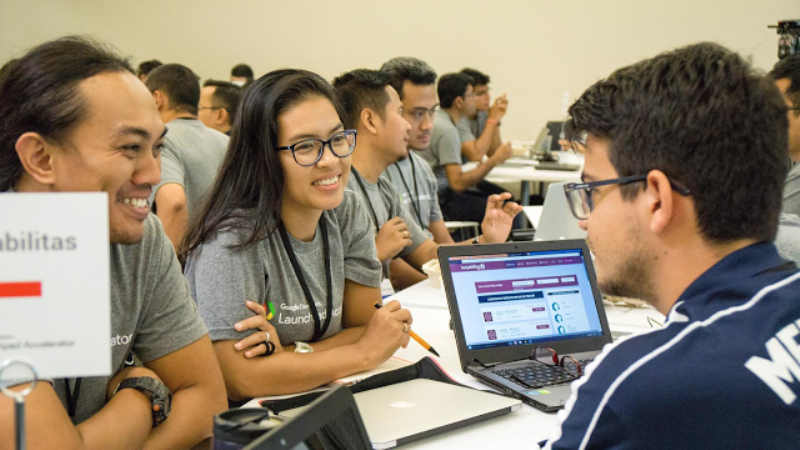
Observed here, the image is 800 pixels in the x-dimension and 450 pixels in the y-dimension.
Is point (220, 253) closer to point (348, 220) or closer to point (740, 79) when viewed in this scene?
point (348, 220)

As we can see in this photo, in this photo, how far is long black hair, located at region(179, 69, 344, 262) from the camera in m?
1.82

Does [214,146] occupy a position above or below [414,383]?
above

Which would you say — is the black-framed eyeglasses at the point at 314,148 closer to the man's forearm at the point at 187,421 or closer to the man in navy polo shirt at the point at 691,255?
the man's forearm at the point at 187,421

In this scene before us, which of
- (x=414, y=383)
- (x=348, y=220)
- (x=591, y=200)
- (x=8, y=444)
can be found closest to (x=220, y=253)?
(x=348, y=220)

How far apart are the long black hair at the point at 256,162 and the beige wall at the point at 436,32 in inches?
250

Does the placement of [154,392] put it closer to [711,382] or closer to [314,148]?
[314,148]

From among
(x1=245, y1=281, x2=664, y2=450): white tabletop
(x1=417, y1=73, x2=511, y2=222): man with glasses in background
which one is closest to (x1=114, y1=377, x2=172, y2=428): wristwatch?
(x1=245, y1=281, x2=664, y2=450): white tabletop

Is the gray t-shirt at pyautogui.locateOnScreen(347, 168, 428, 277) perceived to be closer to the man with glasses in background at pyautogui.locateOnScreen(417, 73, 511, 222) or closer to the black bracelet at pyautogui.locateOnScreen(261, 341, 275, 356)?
the black bracelet at pyautogui.locateOnScreen(261, 341, 275, 356)

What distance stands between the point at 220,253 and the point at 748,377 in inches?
47.1

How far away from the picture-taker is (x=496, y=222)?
2875mm

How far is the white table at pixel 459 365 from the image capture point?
1361mm

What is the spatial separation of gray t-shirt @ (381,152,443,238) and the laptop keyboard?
5.68 feet

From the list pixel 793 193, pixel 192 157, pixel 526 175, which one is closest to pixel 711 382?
pixel 793 193

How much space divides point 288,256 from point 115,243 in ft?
1.82
